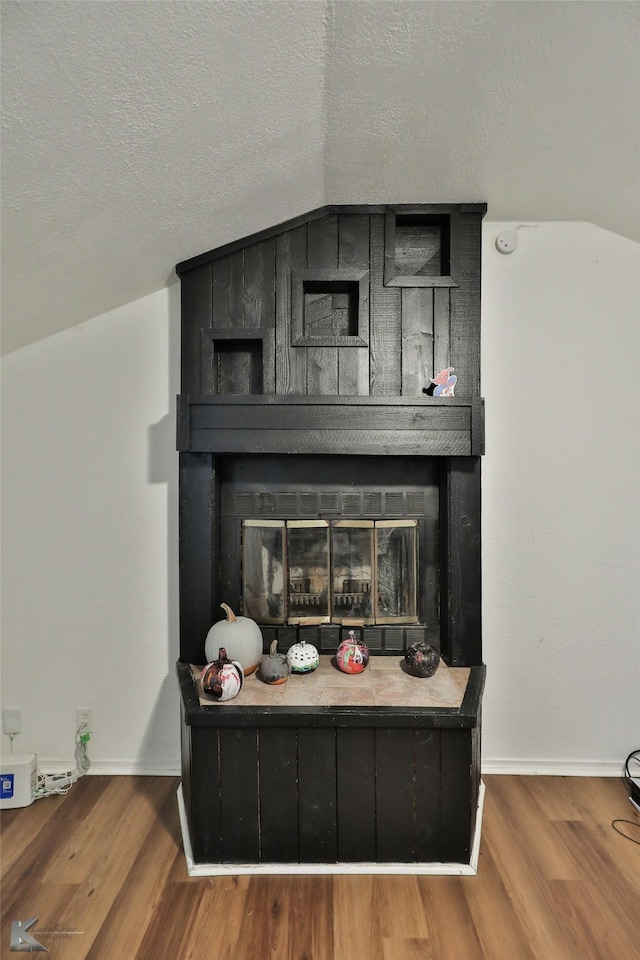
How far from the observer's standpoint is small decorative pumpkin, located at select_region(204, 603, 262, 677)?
2088 millimetres

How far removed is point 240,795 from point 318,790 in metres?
0.26

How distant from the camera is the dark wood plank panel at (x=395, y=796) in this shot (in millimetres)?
1825

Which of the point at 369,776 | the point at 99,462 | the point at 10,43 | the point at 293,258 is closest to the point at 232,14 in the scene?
the point at 10,43

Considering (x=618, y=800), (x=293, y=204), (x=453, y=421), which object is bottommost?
(x=618, y=800)

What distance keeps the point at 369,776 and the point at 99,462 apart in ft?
5.39

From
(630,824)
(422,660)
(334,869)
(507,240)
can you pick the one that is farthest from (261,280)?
(630,824)

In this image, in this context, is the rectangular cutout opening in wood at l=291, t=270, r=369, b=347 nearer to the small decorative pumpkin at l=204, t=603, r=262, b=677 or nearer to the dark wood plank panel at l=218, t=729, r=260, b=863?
the small decorative pumpkin at l=204, t=603, r=262, b=677

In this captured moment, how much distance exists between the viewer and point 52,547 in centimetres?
241

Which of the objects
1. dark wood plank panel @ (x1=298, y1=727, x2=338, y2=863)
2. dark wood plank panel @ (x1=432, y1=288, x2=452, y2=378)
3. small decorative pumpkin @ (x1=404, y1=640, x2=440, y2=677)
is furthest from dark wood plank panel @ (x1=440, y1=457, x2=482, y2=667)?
dark wood plank panel @ (x1=298, y1=727, x2=338, y2=863)

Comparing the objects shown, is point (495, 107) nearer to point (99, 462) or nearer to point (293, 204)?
point (293, 204)

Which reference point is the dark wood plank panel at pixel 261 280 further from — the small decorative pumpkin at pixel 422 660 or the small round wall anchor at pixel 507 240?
the small decorative pumpkin at pixel 422 660

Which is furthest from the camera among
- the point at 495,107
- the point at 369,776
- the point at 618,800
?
the point at 618,800

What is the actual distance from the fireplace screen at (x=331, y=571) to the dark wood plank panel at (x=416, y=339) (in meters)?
0.59

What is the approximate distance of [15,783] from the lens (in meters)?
2.17
